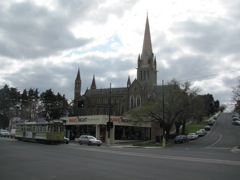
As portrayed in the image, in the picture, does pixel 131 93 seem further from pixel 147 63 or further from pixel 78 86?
pixel 78 86

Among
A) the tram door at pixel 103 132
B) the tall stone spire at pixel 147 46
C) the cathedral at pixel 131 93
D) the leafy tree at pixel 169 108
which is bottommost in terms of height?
the tram door at pixel 103 132

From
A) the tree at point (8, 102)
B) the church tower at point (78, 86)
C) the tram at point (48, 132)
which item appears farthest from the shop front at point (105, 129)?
the church tower at point (78, 86)

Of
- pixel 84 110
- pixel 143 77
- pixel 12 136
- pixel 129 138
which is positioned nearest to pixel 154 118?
pixel 129 138

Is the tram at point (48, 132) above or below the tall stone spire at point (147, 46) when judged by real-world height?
below

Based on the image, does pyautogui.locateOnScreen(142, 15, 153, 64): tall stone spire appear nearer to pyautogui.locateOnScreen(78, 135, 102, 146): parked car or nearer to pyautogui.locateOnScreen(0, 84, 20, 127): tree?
pyautogui.locateOnScreen(0, 84, 20, 127): tree

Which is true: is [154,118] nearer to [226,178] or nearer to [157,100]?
[157,100]

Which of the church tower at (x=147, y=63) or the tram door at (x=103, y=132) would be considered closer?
the tram door at (x=103, y=132)

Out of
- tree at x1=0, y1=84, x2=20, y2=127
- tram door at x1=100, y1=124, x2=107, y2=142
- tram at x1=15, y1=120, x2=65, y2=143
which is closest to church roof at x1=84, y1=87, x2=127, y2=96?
tree at x1=0, y1=84, x2=20, y2=127

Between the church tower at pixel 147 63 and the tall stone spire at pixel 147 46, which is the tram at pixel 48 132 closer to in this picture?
the church tower at pixel 147 63

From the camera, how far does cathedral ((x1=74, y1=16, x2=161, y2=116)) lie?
109 metres

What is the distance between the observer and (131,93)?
111m

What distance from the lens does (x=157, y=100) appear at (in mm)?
63469

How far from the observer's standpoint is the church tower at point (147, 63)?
4862 inches

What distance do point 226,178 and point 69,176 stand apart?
6.13 m
